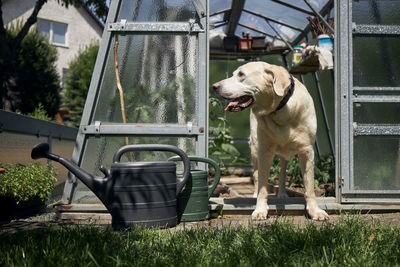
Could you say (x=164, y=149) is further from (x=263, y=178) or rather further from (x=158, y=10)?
(x=158, y=10)

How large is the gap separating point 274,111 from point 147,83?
4.55ft

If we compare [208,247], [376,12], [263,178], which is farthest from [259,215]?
[376,12]

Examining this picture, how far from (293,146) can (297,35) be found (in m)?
4.70

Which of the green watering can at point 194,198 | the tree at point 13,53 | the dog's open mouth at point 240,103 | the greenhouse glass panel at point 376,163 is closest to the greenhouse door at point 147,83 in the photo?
the green watering can at point 194,198

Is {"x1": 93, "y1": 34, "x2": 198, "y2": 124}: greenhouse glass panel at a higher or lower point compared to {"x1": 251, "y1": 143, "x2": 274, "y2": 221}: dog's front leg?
higher

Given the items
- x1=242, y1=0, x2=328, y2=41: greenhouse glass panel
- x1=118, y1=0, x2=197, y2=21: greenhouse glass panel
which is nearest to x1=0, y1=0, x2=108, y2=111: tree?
x1=242, y1=0, x2=328, y2=41: greenhouse glass panel

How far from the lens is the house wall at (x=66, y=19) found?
74.2 feet

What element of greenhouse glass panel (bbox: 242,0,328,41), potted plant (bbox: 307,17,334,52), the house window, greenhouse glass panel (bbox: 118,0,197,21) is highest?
the house window

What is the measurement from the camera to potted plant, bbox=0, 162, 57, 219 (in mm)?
3391

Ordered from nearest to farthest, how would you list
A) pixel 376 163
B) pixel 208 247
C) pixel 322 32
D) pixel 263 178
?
pixel 208 247 < pixel 263 178 < pixel 376 163 < pixel 322 32

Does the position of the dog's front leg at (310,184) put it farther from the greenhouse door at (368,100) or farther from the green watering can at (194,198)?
the green watering can at (194,198)

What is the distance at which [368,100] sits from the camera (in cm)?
386

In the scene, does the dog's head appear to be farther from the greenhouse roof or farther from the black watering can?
the greenhouse roof

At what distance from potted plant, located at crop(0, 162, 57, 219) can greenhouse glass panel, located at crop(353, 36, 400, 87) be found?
3.25m
